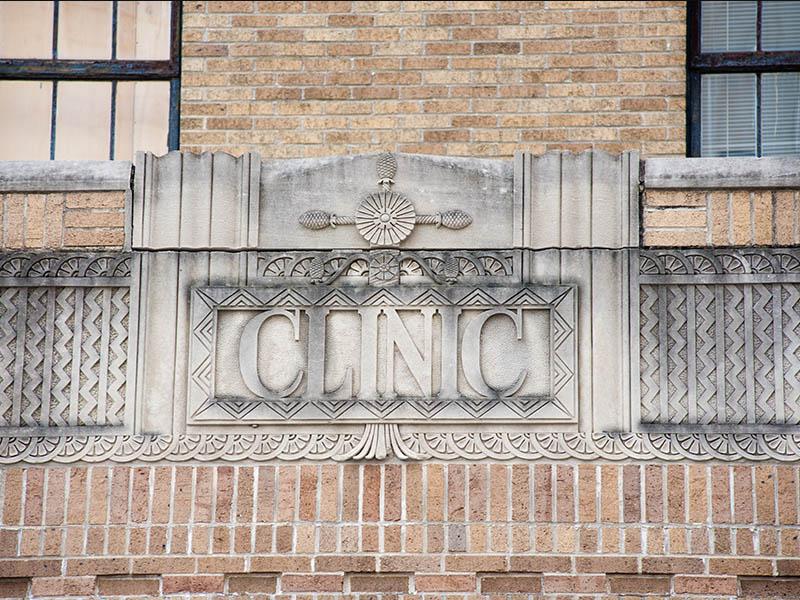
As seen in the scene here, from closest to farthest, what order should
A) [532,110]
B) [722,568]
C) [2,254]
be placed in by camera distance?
[722,568], [2,254], [532,110]

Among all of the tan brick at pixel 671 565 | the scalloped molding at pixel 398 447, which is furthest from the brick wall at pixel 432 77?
the tan brick at pixel 671 565

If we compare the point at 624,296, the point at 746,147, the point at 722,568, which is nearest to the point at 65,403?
the point at 624,296

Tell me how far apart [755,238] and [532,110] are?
2019 mm

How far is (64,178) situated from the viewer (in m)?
7.95

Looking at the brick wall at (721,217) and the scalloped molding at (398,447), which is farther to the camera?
the brick wall at (721,217)

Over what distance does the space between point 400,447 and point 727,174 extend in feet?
7.02

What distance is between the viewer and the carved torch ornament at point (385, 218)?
7.77 metres

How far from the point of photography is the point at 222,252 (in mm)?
7809

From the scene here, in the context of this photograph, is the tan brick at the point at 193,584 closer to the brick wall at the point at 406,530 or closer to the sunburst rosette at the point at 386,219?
the brick wall at the point at 406,530

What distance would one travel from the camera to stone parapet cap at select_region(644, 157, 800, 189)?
775 centimetres

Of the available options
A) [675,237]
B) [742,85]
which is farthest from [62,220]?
[742,85]

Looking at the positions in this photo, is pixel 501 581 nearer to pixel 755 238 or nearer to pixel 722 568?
pixel 722 568

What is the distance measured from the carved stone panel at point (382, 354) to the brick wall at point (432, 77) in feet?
5.86

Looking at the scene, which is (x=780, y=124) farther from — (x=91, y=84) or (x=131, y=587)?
(x=131, y=587)
